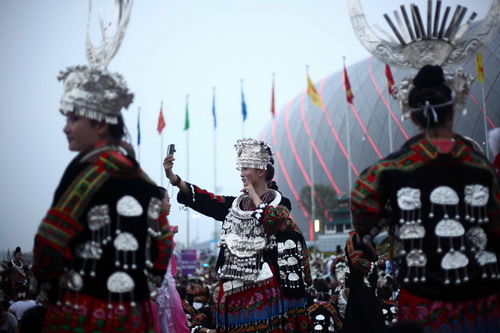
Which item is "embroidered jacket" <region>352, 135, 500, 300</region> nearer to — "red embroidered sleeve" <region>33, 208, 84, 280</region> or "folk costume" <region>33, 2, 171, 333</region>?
"folk costume" <region>33, 2, 171, 333</region>

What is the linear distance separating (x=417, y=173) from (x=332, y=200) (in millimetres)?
62720

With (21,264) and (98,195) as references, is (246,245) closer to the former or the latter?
(98,195)

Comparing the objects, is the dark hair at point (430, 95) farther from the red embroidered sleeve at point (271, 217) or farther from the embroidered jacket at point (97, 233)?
the red embroidered sleeve at point (271, 217)

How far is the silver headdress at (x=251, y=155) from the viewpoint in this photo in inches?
263

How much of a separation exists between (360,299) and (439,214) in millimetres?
4256

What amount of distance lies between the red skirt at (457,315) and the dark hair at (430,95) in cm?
108

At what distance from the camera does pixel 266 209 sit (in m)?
6.07

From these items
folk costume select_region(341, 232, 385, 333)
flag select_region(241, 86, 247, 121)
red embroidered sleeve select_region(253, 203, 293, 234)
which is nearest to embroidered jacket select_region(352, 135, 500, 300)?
red embroidered sleeve select_region(253, 203, 293, 234)

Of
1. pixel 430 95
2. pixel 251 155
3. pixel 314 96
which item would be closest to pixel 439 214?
pixel 430 95

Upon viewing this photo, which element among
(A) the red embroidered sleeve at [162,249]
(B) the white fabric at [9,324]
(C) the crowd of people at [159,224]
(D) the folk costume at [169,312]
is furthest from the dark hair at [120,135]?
(D) the folk costume at [169,312]

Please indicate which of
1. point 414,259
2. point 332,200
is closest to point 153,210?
point 414,259

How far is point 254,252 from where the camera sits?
20.3 ft

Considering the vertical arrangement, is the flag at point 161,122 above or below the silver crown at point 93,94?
above

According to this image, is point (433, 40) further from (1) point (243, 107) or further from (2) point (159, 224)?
(1) point (243, 107)
